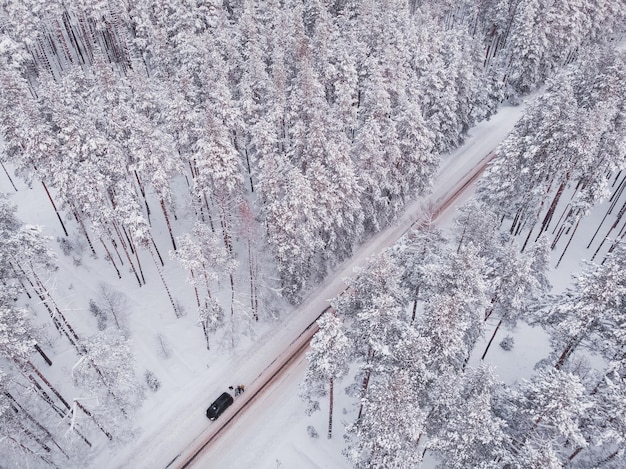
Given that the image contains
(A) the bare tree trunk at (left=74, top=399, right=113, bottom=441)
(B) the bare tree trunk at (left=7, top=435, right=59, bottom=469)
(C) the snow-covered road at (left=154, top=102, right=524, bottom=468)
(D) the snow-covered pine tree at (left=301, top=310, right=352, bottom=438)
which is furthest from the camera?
(C) the snow-covered road at (left=154, top=102, right=524, bottom=468)

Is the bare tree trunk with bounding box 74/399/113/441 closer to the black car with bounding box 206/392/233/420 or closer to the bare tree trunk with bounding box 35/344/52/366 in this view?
the bare tree trunk with bounding box 35/344/52/366

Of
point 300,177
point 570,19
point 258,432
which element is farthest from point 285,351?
point 570,19

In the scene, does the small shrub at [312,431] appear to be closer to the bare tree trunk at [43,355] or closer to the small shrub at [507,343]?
the small shrub at [507,343]

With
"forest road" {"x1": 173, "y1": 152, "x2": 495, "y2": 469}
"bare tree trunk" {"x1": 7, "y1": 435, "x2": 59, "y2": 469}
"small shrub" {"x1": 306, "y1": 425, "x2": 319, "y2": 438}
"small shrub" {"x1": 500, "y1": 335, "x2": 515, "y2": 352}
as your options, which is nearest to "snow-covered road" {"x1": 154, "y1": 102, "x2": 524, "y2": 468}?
"forest road" {"x1": 173, "y1": 152, "x2": 495, "y2": 469}

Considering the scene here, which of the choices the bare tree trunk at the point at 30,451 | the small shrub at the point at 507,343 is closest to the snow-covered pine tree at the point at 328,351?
the bare tree trunk at the point at 30,451

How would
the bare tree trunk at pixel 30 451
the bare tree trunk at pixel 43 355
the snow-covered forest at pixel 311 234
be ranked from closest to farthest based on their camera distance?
the snow-covered forest at pixel 311 234 → the bare tree trunk at pixel 30 451 → the bare tree trunk at pixel 43 355

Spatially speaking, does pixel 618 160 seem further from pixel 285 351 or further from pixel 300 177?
pixel 285 351

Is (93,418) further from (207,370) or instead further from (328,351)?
(328,351)
